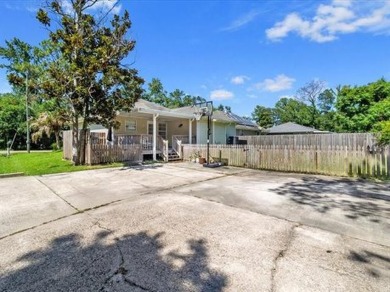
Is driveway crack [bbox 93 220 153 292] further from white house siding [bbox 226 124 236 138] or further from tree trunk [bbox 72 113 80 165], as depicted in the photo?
white house siding [bbox 226 124 236 138]

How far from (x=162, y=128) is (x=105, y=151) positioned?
6.98 meters

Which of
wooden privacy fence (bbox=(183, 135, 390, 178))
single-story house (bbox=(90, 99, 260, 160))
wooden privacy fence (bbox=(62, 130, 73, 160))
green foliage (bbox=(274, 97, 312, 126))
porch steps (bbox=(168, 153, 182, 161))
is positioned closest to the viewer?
wooden privacy fence (bbox=(183, 135, 390, 178))

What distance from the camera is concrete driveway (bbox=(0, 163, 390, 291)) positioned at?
2.45m

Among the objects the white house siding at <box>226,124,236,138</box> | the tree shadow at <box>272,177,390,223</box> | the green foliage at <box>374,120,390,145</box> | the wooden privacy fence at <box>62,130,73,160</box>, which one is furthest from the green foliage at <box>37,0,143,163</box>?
the white house siding at <box>226,124,236,138</box>

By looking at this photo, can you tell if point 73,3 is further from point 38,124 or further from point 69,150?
point 38,124

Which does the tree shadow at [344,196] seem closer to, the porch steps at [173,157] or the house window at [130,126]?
the porch steps at [173,157]

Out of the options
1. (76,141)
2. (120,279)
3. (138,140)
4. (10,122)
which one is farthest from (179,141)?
(10,122)

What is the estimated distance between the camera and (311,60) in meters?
23.7

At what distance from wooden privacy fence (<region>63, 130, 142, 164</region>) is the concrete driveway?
18.4ft

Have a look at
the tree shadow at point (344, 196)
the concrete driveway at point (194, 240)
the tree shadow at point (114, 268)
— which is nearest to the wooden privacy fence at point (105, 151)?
the concrete driveway at point (194, 240)

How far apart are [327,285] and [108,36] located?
483 inches

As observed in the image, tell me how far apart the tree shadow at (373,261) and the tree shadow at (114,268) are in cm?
165

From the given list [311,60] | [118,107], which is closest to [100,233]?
[118,107]

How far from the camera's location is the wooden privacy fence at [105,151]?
39.1 ft
